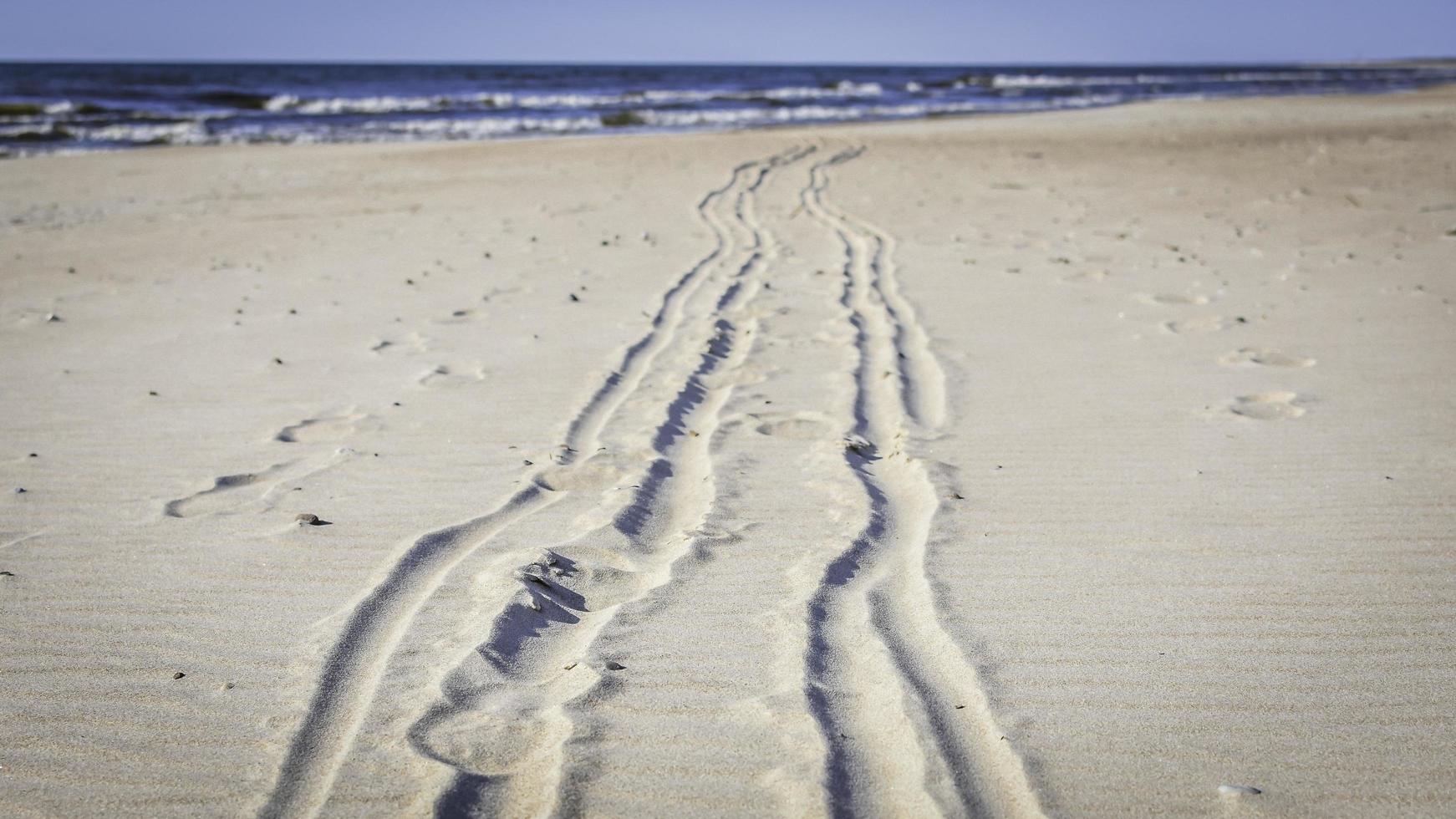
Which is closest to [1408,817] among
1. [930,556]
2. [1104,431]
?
[930,556]

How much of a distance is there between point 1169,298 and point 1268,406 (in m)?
1.91

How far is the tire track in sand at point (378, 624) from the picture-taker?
182 cm

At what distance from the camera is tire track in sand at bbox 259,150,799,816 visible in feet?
5.98

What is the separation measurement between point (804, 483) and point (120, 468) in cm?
230

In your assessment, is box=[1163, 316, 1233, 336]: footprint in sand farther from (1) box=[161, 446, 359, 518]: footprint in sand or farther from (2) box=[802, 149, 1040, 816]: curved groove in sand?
(1) box=[161, 446, 359, 518]: footprint in sand

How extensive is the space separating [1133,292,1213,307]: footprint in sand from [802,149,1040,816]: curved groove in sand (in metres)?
2.97

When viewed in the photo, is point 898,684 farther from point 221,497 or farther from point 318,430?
point 318,430

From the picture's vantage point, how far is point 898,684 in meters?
2.09

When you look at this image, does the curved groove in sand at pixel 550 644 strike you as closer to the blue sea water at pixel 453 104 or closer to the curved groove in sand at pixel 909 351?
the curved groove in sand at pixel 909 351

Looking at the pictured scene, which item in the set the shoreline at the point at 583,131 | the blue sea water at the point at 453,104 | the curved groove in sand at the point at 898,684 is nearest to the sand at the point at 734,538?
the curved groove in sand at the point at 898,684

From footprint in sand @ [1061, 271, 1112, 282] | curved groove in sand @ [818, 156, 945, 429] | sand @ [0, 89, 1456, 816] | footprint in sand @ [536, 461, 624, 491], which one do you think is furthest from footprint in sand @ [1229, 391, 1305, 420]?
footprint in sand @ [536, 461, 624, 491]

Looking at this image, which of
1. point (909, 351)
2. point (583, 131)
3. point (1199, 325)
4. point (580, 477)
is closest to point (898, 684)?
point (580, 477)

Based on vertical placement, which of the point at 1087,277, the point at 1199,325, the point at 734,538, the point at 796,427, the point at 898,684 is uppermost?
the point at 1087,277

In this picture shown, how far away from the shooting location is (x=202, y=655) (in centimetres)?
220
